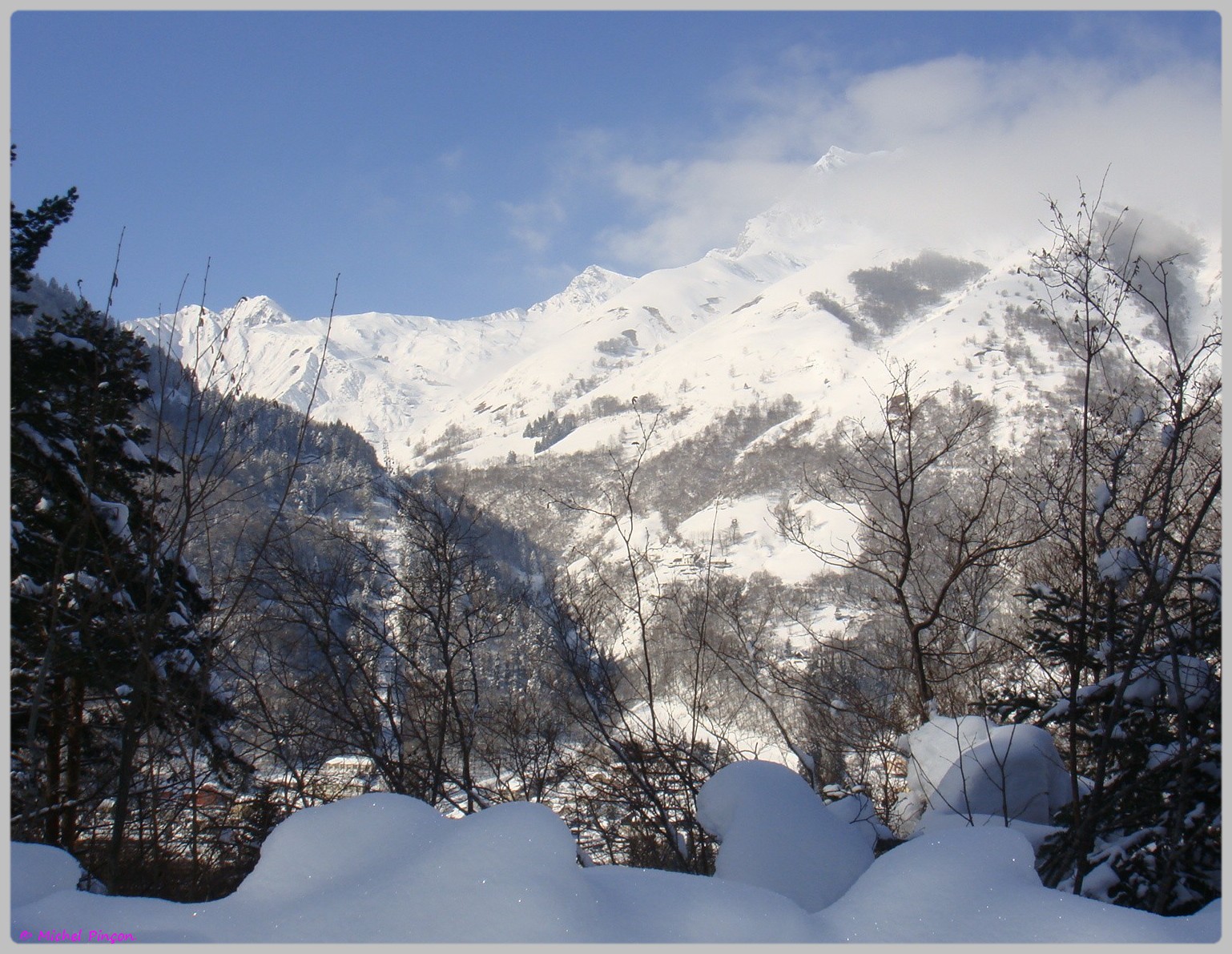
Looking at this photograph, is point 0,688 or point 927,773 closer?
point 0,688

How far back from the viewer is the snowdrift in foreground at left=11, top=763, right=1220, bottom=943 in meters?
1.43

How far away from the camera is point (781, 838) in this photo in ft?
7.91

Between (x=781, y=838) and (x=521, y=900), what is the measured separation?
1.28m

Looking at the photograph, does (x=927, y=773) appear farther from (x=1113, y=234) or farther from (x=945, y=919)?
(x=1113, y=234)

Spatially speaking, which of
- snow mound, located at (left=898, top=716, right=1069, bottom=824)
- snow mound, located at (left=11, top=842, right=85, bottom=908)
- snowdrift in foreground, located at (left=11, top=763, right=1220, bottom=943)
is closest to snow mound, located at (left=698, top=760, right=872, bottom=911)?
snowdrift in foreground, located at (left=11, top=763, right=1220, bottom=943)

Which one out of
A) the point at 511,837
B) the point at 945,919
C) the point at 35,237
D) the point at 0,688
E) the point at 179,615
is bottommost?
the point at 945,919

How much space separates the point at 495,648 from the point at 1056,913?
29.6ft

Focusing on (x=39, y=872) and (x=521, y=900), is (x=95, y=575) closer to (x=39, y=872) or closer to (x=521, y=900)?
(x=39, y=872)

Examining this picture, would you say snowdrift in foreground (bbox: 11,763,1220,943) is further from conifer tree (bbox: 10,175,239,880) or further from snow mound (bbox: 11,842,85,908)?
conifer tree (bbox: 10,175,239,880)

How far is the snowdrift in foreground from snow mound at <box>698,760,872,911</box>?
2.16ft

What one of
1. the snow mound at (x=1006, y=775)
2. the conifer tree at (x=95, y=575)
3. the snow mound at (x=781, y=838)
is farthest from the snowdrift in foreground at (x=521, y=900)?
the snow mound at (x=1006, y=775)

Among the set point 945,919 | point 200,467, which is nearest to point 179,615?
point 200,467

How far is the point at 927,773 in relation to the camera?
4039 millimetres

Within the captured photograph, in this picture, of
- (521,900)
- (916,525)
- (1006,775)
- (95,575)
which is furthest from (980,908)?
(916,525)
